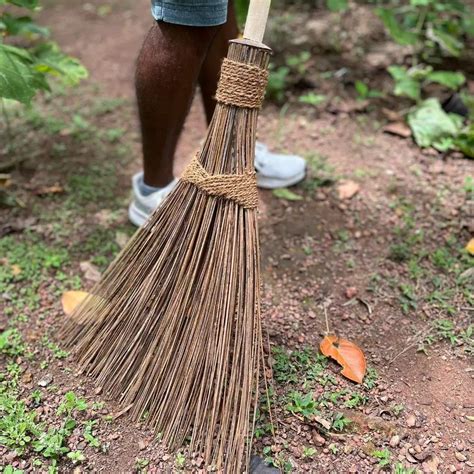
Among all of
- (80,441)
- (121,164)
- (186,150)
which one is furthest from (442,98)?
(80,441)

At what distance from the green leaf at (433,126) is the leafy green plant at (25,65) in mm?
1398

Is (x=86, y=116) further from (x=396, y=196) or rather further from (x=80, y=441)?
(x=80, y=441)

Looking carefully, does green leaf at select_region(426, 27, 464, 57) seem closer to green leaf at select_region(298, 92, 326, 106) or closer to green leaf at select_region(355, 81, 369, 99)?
green leaf at select_region(355, 81, 369, 99)

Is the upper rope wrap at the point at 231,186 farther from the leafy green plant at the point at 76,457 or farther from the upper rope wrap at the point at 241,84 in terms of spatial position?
the leafy green plant at the point at 76,457

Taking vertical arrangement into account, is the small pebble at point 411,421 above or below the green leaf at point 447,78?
below

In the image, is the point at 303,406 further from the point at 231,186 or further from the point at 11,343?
the point at 11,343

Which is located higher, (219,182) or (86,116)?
(219,182)

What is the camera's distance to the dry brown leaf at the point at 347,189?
2.11 metres

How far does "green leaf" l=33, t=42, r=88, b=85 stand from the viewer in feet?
6.28

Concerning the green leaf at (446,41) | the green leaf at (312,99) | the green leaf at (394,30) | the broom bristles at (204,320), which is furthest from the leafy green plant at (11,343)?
the green leaf at (446,41)

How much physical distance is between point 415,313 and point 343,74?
1.47 meters

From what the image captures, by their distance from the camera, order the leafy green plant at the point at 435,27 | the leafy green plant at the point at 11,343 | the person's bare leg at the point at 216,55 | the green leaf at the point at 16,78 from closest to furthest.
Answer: the leafy green plant at the point at 11,343 < the green leaf at the point at 16,78 < the person's bare leg at the point at 216,55 < the leafy green plant at the point at 435,27

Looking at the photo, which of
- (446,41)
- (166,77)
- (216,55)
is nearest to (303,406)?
(166,77)

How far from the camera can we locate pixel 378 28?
9.55ft
